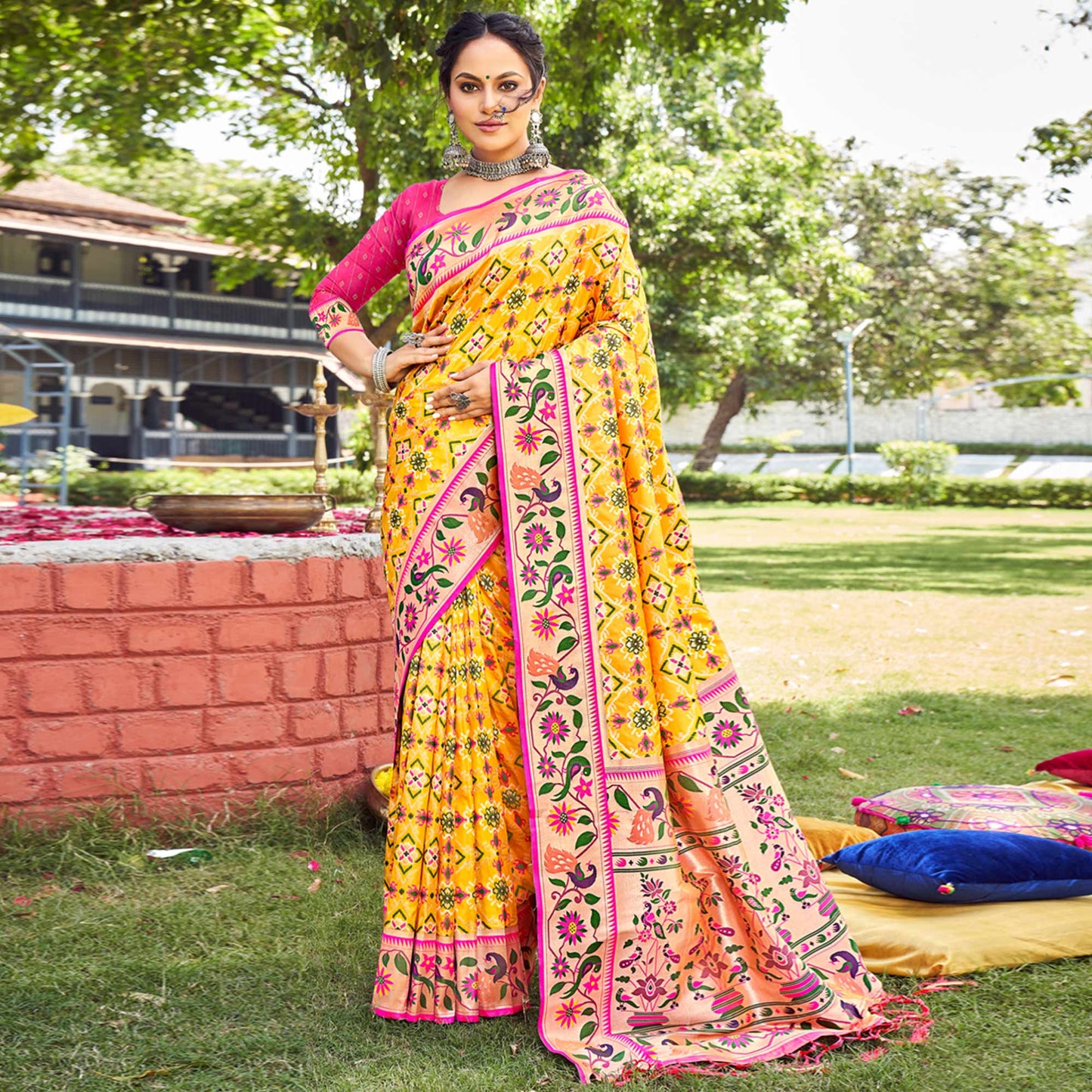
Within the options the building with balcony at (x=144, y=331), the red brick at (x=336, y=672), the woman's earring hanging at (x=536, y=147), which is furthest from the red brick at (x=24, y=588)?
the building with balcony at (x=144, y=331)

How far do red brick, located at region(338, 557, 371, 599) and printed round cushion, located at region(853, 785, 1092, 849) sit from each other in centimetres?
168

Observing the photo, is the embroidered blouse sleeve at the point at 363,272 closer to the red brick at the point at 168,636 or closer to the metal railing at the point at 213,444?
the red brick at the point at 168,636

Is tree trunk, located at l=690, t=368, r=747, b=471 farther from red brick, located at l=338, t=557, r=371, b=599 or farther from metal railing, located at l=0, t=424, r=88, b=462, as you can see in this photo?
red brick, located at l=338, t=557, r=371, b=599

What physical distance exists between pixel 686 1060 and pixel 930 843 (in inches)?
41.0

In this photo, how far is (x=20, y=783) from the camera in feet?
11.9

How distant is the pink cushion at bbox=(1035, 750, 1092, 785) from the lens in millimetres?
4179

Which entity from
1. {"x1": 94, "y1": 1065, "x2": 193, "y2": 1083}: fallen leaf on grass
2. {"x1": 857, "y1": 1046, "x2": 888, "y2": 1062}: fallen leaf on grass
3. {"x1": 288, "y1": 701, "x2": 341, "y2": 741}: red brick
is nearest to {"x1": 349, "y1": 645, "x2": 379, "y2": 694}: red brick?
{"x1": 288, "y1": 701, "x2": 341, "y2": 741}: red brick

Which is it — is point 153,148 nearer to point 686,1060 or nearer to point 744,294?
point 686,1060

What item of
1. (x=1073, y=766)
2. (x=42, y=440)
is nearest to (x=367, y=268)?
(x=1073, y=766)

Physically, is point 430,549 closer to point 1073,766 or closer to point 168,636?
point 168,636

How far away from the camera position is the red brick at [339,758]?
159 inches

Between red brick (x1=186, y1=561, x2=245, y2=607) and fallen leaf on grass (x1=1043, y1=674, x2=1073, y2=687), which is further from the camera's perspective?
fallen leaf on grass (x1=1043, y1=674, x2=1073, y2=687)

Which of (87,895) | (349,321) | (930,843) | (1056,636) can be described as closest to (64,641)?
(87,895)

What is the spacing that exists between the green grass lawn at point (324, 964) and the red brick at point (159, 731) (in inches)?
9.1
